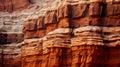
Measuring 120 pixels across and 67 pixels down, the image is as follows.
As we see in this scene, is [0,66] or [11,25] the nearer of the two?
[0,66]

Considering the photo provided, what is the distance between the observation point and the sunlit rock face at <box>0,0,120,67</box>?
21172 millimetres

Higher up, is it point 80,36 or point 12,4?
point 12,4

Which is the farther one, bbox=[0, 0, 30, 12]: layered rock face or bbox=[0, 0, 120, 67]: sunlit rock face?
bbox=[0, 0, 30, 12]: layered rock face

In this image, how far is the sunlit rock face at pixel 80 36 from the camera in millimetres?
21172

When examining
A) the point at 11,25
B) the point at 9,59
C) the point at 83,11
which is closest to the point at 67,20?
the point at 83,11

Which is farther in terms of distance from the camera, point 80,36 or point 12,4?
point 12,4

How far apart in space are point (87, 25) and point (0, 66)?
25.2 feet

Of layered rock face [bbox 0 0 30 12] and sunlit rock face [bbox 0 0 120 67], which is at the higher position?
layered rock face [bbox 0 0 30 12]

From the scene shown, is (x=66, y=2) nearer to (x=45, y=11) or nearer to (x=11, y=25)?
(x=45, y=11)

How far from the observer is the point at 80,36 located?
21578 millimetres

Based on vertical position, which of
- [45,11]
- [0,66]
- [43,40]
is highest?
[45,11]

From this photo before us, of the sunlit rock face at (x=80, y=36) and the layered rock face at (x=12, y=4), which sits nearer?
the sunlit rock face at (x=80, y=36)

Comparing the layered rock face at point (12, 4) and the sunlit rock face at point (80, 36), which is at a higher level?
the layered rock face at point (12, 4)

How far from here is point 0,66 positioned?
2688cm
